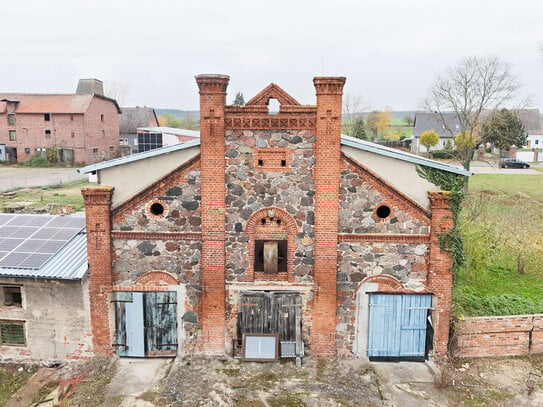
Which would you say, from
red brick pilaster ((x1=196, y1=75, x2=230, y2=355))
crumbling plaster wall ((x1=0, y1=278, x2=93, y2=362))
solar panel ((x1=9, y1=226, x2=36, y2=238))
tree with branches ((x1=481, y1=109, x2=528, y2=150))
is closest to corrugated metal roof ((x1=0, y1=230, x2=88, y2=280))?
crumbling plaster wall ((x1=0, y1=278, x2=93, y2=362))

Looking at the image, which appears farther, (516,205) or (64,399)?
(516,205)

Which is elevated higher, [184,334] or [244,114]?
[244,114]

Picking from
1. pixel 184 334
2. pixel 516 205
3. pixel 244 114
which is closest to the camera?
pixel 244 114

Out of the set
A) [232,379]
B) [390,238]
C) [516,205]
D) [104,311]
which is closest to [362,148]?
[390,238]

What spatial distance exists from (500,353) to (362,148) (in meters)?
7.20

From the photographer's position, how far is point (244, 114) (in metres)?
11.8

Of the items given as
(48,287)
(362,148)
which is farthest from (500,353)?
(48,287)

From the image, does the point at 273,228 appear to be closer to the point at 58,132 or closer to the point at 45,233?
the point at 45,233

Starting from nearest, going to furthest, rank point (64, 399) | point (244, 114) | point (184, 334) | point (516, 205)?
1. point (64, 399)
2. point (244, 114)
3. point (184, 334)
4. point (516, 205)

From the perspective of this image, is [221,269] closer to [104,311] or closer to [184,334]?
[184,334]

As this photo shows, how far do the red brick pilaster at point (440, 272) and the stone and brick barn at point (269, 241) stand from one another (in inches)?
1.5

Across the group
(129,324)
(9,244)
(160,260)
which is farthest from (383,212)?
(9,244)

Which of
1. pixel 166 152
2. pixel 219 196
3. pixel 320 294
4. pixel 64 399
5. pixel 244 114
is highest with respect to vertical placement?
pixel 244 114

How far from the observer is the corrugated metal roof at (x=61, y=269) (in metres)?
12.1
